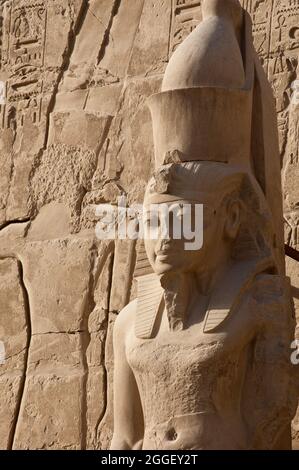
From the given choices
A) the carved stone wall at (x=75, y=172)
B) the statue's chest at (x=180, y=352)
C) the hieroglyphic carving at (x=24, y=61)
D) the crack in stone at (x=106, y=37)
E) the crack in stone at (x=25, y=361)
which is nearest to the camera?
the statue's chest at (x=180, y=352)

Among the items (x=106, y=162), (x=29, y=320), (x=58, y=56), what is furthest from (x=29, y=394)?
(x=58, y=56)

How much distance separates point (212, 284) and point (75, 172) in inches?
101

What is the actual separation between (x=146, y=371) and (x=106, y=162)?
8.44ft

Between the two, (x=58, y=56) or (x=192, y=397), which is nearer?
(x=192, y=397)

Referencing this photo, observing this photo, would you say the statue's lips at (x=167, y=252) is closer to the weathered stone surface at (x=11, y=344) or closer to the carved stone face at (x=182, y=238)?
the carved stone face at (x=182, y=238)

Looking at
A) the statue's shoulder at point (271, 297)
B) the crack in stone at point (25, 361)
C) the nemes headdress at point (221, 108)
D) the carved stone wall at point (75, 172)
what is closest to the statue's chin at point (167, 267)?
the statue's shoulder at point (271, 297)

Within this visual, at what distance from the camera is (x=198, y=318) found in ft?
20.6

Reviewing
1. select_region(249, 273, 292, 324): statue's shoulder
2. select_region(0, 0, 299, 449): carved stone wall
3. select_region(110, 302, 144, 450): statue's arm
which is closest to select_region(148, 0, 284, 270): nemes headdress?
select_region(249, 273, 292, 324): statue's shoulder

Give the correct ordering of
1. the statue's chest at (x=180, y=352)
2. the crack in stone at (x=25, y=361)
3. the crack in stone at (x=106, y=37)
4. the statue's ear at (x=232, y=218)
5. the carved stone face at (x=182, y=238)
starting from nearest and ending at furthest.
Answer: the statue's chest at (x=180, y=352), the carved stone face at (x=182, y=238), the statue's ear at (x=232, y=218), the crack in stone at (x=25, y=361), the crack in stone at (x=106, y=37)

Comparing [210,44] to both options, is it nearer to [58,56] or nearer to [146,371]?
[146,371]

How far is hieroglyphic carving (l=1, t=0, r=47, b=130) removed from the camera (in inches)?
359

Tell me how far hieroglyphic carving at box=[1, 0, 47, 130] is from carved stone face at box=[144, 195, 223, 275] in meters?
2.88

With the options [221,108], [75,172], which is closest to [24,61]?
[75,172]

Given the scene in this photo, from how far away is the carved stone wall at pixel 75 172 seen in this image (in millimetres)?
8227
